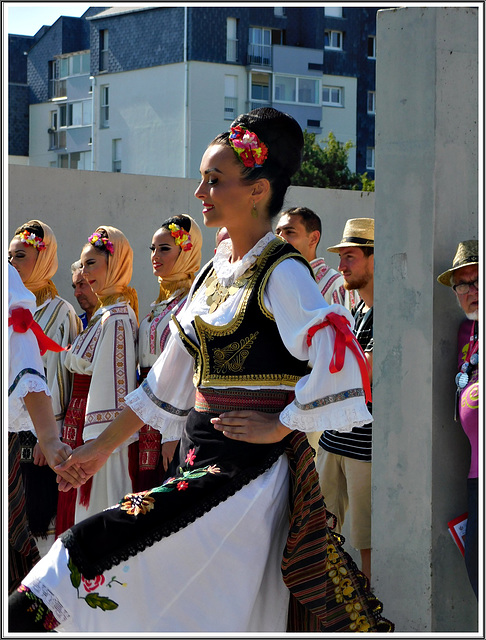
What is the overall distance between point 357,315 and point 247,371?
8.28ft

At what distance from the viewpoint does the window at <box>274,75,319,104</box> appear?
45219 millimetres

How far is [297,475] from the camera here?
3.49m

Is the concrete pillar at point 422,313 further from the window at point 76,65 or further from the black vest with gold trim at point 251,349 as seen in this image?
the window at point 76,65

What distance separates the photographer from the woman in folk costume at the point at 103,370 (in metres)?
6.45

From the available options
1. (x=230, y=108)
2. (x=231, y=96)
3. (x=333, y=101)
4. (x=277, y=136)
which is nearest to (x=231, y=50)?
(x=231, y=96)

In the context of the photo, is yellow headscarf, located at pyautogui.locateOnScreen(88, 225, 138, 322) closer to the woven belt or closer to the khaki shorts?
the khaki shorts

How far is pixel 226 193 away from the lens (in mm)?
3656

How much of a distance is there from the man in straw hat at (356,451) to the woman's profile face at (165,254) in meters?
1.09

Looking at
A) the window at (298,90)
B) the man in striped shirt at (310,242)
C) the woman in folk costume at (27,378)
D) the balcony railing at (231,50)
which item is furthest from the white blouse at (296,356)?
the window at (298,90)

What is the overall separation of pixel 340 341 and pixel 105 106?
140ft

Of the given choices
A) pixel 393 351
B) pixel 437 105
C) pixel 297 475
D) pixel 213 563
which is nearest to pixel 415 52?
pixel 437 105

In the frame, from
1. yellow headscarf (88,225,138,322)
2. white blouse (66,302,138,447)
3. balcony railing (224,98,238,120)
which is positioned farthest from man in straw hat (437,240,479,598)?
balcony railing (224,98,238,120)

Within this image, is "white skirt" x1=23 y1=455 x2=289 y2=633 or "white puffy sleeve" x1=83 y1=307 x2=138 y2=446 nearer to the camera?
"white skirt" x1=23 y1=455 x2=289 y2=633

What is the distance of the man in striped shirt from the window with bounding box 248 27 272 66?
124 feet
